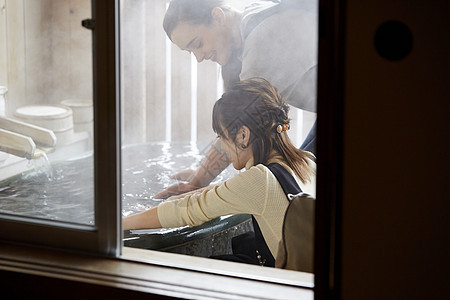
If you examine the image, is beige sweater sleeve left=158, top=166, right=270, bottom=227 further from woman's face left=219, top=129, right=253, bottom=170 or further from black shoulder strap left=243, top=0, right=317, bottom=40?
black shoulder strap left=243, top=0, right=317, bottom=40

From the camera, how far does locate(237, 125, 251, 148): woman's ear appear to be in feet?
9.84

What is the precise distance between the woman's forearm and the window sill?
128 centimetres

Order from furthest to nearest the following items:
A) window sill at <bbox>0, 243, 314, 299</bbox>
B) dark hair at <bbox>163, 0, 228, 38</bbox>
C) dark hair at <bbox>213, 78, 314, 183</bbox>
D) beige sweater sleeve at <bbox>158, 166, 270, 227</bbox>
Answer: beige sweater sleeve at <bbox>158, 166, 270, 227</bbox>
dark hair at <bbox>213, 78, 314, 183</bbox>
dark hair at <bbox>163, 0, 228, 38</bbox>
window sill at <bbox>0, 243, 314, 299</bbox>

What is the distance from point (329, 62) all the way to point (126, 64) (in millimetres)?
1933

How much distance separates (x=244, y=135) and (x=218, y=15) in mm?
656

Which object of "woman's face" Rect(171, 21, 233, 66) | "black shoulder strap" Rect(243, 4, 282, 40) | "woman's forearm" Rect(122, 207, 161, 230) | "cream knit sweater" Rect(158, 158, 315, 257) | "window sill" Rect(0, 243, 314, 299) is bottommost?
"woman's forearm" Rect(122, 207, 161, 230)

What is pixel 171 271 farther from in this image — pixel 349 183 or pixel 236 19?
pixel 236 19

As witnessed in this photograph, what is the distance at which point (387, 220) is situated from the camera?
128cm

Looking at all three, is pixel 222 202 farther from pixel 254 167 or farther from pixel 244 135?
A: pixel 244 135

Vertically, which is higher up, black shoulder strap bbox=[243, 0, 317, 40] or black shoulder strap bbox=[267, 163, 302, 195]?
black shoulder strap bbox=[243, 0, 317, 40]

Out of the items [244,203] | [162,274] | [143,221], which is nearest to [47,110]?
[162,274]

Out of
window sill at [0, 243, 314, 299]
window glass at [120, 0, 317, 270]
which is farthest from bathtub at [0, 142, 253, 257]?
window sill at [0, 243, 314, 299]

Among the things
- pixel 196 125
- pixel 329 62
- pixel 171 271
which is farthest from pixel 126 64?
pixel 329 62

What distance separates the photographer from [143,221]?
3076mm
